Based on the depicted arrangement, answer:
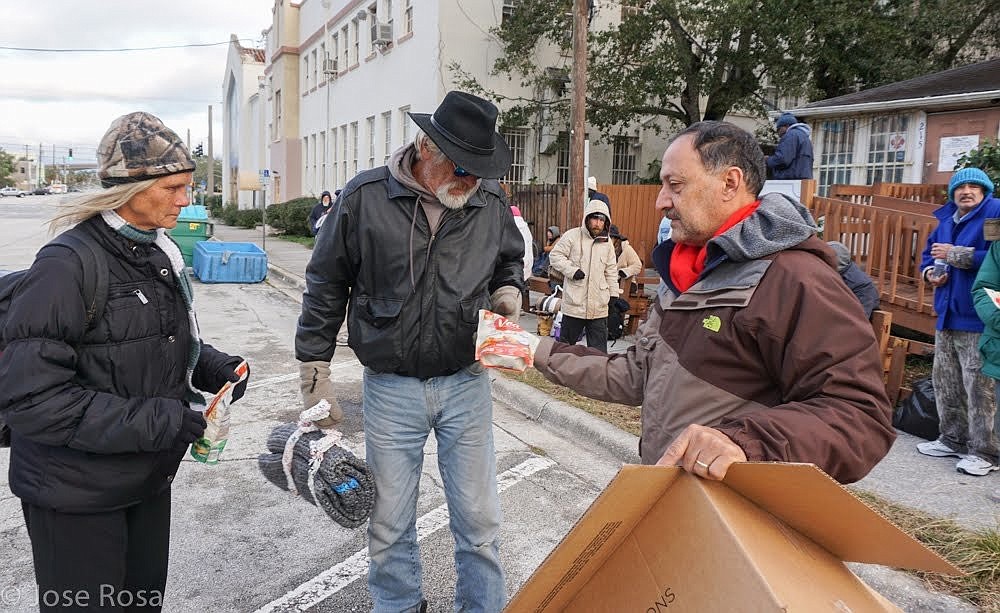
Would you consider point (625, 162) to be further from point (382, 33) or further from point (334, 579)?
point (334, 579)

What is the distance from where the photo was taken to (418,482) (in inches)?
118

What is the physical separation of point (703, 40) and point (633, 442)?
14587 mm

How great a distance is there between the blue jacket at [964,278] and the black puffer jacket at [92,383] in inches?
209

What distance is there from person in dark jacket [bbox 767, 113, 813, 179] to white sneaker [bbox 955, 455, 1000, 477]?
544 cm

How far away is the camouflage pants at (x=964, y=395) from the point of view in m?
5.12

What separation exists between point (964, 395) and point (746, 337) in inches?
182

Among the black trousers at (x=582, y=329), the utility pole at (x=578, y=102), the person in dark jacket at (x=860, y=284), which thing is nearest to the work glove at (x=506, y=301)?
the person in dark jacket at (x=860, y=284)

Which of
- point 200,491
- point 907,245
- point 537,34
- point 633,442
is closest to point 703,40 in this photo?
point 537,34

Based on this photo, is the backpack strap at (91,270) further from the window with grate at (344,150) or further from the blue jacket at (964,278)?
the window with grate at (344,150)

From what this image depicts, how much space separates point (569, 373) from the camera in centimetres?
253

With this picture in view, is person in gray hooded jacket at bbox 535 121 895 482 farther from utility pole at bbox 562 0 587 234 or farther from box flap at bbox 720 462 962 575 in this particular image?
utility pole at bbox 562 0 587 234

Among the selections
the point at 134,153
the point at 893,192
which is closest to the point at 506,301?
the point at 134,153

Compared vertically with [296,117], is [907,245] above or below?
below

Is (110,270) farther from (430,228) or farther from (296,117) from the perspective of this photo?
(296,117)
